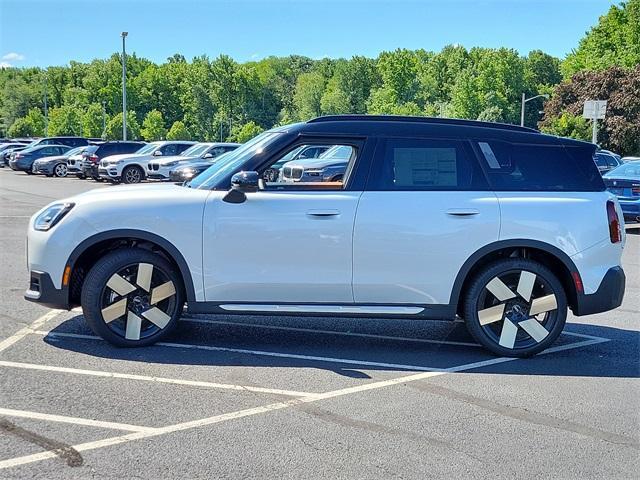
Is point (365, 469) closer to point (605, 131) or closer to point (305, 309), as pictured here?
point (305, 309)

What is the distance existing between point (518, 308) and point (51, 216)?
3903 mm

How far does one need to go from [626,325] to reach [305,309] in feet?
11.2

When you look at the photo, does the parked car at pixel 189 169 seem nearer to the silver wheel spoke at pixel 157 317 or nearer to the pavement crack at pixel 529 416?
the silver wheel spoke at pixel 157 317

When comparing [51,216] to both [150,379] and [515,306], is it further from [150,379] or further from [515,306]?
[515,306]

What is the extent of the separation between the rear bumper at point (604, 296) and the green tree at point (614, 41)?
69.6 m

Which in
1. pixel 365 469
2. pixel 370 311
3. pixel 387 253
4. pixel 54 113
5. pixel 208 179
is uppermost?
pixel 54 113

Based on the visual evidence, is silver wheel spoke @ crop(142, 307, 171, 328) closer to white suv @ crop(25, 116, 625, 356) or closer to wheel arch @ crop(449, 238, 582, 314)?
white suv @ crop(25, 116, 625, 356)

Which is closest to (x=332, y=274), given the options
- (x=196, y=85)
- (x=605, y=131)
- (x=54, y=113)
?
(x=605, y=131)

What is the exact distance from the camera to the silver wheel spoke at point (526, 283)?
6.06 meters

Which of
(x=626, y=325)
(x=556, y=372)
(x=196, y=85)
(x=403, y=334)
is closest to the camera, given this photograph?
(x=556, y=372)

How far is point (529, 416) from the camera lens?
4.79m

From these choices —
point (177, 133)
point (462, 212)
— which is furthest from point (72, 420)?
point (177, 133)

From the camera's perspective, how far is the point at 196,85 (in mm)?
121000

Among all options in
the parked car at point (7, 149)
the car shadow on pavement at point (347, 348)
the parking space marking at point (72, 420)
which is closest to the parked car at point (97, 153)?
the parked car at point (7, 149)
